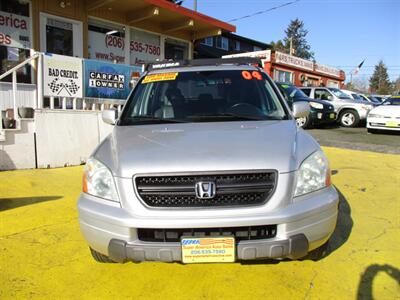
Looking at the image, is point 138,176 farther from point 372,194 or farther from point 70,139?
point 70,139

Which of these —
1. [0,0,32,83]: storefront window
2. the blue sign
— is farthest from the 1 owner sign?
[0,0,32,83]: storefront window

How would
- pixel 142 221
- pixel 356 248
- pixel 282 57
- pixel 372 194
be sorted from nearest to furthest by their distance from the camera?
pixel 142 221, pixel 356 248, pixel 372 194, pixel 282 57

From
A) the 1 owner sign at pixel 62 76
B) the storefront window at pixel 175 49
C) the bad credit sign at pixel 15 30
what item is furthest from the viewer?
the storefront window at pixel 175 49

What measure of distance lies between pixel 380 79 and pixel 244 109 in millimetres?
97155

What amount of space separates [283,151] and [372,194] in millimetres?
3132

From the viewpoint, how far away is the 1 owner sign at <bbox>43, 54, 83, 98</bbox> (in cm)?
692

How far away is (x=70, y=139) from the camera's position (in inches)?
277

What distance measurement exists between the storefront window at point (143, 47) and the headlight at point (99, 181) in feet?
30.4

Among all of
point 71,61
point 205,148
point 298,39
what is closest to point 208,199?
point 205,148

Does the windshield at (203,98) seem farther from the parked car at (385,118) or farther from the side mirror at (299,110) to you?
the parked car at (385,118)

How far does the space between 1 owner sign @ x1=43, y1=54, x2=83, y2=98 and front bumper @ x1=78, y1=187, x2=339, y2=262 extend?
5219 millimetres

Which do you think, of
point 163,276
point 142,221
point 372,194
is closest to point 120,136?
point 142,221

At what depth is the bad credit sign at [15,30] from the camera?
8422 millimetres

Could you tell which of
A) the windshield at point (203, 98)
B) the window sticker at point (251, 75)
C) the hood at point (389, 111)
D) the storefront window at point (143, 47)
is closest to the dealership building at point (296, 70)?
the storefront window at point (143, 47)
